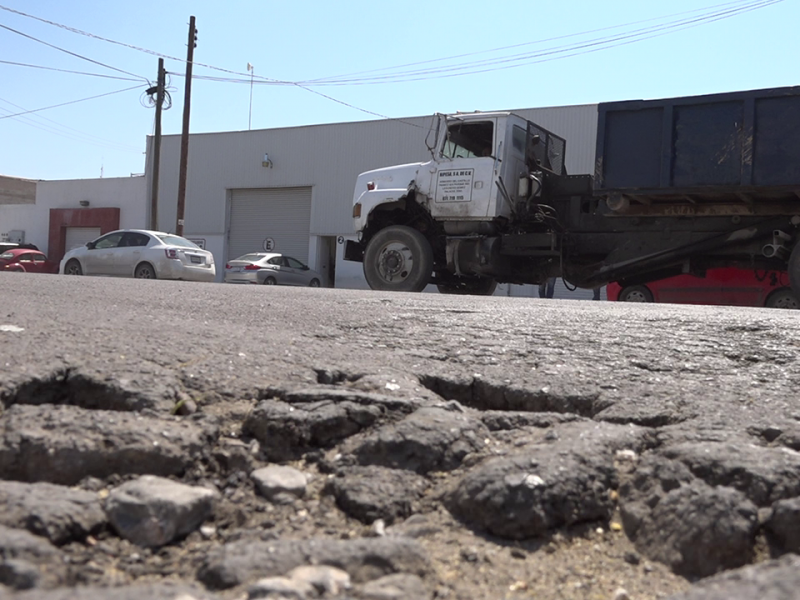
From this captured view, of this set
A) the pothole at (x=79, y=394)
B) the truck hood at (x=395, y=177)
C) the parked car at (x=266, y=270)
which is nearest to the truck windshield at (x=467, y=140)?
the truck hood at (x=395, y=177)

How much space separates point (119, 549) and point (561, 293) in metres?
22.5

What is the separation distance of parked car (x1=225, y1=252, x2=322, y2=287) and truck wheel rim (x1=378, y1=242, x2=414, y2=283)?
1045 centimetres

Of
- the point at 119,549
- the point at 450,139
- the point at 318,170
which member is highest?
the point at 318,170

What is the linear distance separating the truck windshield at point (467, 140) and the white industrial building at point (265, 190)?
43.9 feet

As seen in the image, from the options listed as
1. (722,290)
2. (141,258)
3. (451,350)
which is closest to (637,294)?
(722,290)

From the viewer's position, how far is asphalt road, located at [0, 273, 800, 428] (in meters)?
2.49

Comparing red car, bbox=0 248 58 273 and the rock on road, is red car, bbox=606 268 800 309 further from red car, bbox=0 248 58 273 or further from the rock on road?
red car, bbox=0 248 58 273

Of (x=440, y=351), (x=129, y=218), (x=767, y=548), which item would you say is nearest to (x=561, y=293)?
(x=129, y=218)

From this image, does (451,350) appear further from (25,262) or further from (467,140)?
(25,262)

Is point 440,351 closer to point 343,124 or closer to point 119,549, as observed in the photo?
point 119,549

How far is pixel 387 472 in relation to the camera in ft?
6.32

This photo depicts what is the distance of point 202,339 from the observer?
3141mm

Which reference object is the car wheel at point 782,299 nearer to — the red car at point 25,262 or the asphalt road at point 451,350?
the asphalt road at point 451,350

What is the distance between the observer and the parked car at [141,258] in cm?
1645
